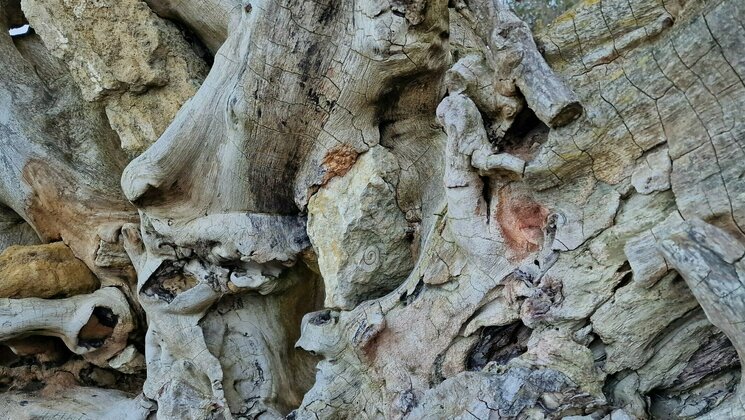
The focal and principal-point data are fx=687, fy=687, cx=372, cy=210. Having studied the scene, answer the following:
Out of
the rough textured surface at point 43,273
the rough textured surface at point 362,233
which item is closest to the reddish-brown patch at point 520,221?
the rough textured surface at point 362,233

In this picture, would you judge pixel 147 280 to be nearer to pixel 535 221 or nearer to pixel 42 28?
pixel 42 28

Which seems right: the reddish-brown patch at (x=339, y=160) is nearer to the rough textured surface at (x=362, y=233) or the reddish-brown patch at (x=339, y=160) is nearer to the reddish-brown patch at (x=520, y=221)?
the rough textured surface at (x=362, y=233)

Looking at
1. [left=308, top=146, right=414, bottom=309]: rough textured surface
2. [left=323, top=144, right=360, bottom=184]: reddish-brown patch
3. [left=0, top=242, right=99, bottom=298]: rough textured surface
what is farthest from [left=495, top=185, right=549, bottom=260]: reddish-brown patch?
[left=0, top=242, right=99, bottom=298]: rough textured surface

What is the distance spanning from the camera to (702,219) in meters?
1.60

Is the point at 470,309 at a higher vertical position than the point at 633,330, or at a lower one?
lower

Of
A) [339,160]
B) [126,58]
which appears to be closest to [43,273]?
[126,58]

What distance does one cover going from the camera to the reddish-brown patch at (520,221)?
1918 mm

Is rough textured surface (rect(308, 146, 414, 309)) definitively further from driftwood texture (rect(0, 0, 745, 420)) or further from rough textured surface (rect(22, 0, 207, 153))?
rough textured surface (rect(22, 0, 207, 153))

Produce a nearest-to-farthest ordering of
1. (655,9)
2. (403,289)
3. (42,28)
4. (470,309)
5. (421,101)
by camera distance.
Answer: (655,9)
(470,309)
(403,289)
(421,101)
(42,28)

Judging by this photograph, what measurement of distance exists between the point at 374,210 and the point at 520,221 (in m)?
0.54

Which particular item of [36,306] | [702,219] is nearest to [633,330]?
[702,219]

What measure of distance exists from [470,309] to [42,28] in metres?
2.28

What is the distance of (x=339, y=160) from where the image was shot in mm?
2367

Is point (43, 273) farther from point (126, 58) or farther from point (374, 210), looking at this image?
point (374, 210)
